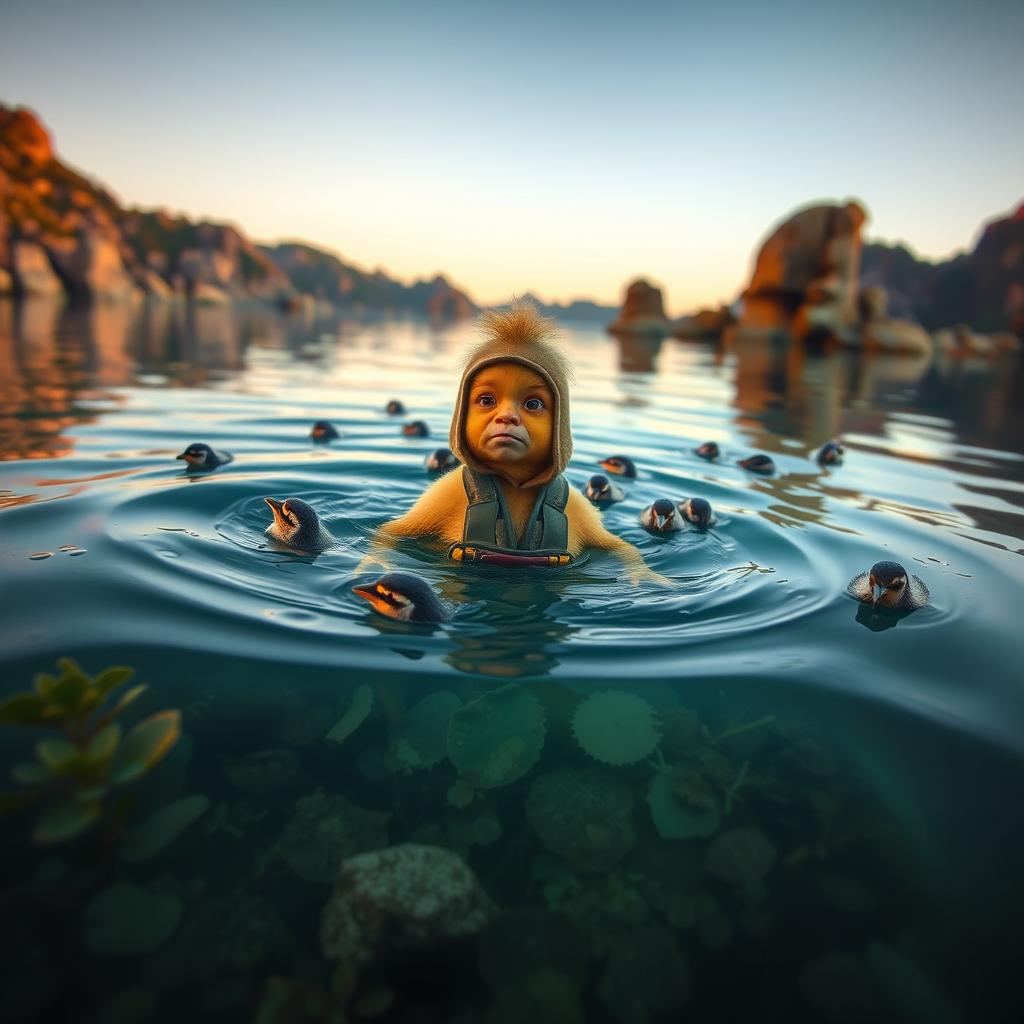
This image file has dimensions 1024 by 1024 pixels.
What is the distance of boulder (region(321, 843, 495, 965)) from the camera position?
192cm

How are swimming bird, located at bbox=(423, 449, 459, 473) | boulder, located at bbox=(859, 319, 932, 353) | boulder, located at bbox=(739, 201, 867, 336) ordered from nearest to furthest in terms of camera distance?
swimming bird, located at bbox=(423, 449, 459, 473) → boulder, located at bbox=(859, 319, 932, 353) → boulder, located at bbox=(739, 201, 867, 336)

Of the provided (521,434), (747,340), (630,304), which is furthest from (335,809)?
(630,304)

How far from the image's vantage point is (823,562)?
192 inches

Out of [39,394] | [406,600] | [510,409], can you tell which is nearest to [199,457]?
[510,409]

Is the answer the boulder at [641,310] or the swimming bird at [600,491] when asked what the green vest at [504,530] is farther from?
the boulder at [641,310]

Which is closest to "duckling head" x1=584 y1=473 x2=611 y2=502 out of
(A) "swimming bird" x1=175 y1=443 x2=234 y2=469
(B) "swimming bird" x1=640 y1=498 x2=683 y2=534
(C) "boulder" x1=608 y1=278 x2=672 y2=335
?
(B) "swimming bird" x1=640 y1=498 x2=683 y2=534

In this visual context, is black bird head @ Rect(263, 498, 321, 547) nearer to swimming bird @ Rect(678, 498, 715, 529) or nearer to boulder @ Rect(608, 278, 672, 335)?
swimming bird @ Rect(678, 498, 715, 529)

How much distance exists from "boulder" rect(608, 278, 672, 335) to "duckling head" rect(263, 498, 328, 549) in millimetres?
82963

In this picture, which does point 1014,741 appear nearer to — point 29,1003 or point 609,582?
point 609,582

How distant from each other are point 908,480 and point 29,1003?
8.75 metres

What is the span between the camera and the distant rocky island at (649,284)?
59.3 meters

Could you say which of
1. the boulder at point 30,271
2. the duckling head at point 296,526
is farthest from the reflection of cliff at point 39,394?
the boulder at point 30,271

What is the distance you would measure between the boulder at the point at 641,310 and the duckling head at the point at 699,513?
267ft

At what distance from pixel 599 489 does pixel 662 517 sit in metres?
1.22
